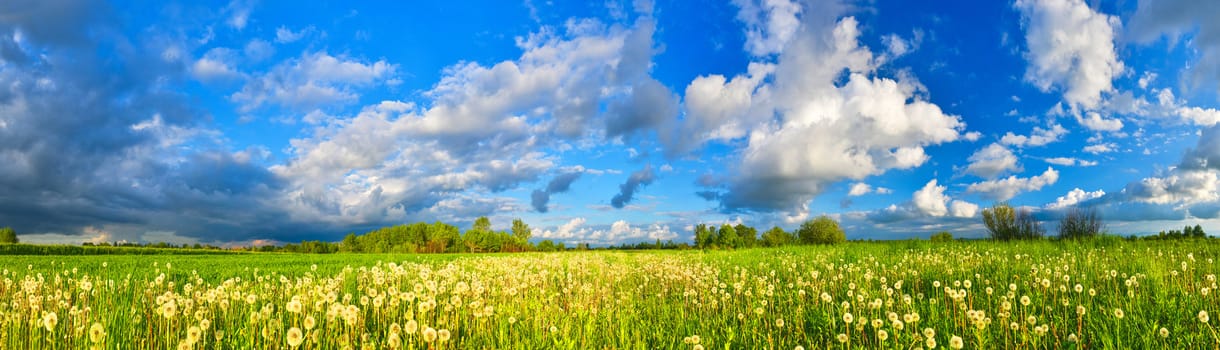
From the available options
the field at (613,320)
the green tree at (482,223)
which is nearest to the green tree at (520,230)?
the green tree at (482,223)

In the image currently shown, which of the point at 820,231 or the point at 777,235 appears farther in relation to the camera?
the point at 777,235

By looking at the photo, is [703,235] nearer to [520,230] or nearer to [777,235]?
[777,235]

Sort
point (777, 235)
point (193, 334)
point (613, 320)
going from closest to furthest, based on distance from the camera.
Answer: point (193, 334), point (613, 320), point (777, 235)

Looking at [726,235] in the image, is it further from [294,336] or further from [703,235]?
[294,336]

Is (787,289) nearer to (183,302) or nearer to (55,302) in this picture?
(183,302)

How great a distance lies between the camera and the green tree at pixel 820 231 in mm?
83606

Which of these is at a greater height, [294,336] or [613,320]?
[294,336]

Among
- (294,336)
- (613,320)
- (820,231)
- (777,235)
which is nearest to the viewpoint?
(294,336)

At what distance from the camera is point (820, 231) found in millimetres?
85625

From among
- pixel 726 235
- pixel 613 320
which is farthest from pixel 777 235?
pixel 613 320

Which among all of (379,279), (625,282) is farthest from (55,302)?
(625,282)

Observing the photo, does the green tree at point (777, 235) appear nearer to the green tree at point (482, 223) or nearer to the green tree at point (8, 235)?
the green tree at point (482, 223)

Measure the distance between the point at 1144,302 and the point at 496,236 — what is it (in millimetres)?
114734

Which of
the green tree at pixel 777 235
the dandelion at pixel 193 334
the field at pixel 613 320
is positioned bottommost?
the green tree at pixel 777 235
